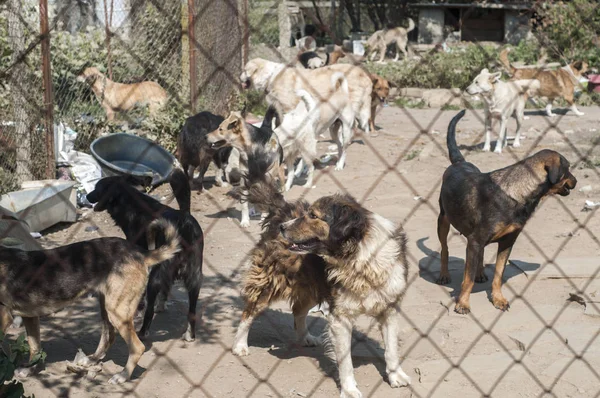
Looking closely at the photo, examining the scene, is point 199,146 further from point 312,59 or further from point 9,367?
point 9,367

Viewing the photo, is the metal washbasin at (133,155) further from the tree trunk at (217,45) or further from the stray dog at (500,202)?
the stray dog at (500,202)

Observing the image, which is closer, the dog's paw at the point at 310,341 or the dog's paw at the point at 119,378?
the dog's paw at the point at 119,378

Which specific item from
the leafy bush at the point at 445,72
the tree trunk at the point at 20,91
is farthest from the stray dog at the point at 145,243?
the leafy bush at the point at 445,72

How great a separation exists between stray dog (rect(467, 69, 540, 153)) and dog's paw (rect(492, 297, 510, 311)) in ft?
20.0

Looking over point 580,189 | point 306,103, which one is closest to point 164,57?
point 306,103

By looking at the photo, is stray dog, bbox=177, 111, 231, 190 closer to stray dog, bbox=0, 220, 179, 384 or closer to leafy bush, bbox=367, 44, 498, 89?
stray dog, bbox=0, 220, 179, 384

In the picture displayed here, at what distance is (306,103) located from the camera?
10.2m

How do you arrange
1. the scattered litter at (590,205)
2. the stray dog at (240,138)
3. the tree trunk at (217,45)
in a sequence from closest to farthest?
the scattered litter at (590,205), the stray dog at (240,138), the tree trunk at (217,45)

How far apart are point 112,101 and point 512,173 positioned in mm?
5745

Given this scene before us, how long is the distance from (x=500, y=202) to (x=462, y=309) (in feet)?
2.65

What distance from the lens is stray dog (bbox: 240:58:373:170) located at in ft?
35.1

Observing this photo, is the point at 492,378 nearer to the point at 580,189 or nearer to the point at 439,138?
the point at 580,189

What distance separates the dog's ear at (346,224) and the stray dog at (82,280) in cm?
89

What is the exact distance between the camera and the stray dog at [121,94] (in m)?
9.78
